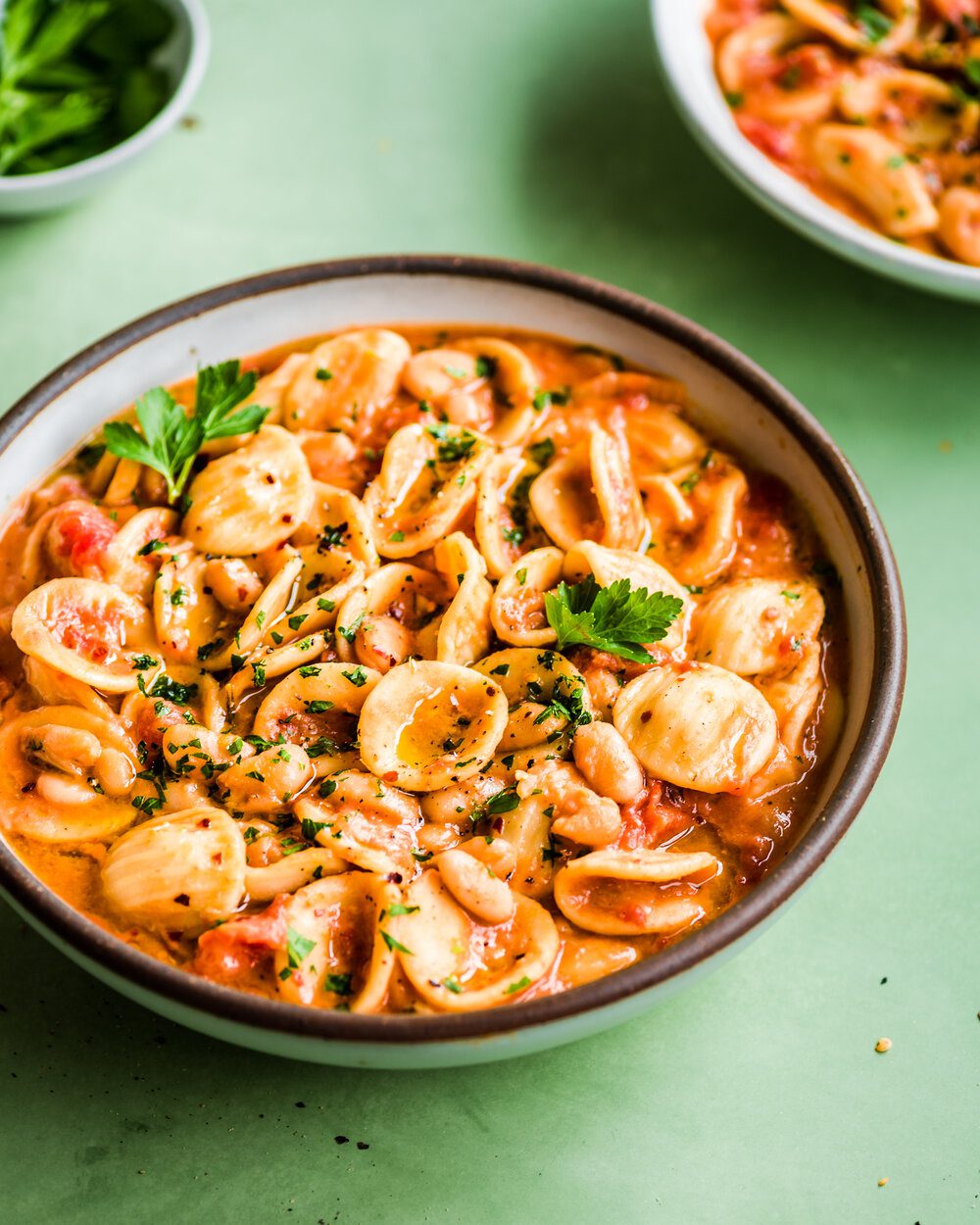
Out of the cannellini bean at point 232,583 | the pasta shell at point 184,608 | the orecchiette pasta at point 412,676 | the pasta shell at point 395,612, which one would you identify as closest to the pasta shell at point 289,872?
the orecchiette pasta at point 412,676

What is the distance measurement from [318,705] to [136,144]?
2.51 metres

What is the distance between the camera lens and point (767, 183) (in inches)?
187

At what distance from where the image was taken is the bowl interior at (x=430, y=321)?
392 cm

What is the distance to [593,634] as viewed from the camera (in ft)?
11.9

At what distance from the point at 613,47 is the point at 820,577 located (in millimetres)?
3021

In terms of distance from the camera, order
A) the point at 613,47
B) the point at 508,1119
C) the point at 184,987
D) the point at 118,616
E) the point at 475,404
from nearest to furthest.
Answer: the point at 184,987 < the point at 508,1119 < the point at 118,616 < the point at 475,404 < the point at 613,47

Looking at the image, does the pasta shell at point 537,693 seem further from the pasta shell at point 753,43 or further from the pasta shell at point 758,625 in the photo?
the pasta shell at point 753,43

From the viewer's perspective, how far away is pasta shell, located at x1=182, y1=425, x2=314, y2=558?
3.88 metres

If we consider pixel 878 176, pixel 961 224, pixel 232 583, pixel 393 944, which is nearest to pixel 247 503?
pixel 232 583

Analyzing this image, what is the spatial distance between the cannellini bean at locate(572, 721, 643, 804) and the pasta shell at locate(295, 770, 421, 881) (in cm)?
44

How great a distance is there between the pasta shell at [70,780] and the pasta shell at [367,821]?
479 mm

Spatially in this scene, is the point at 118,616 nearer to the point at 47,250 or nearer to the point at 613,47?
the point at 47,250

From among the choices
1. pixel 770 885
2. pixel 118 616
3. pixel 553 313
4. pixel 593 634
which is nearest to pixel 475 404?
pixel 553 313

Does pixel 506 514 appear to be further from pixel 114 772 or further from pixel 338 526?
pixel 114 772
